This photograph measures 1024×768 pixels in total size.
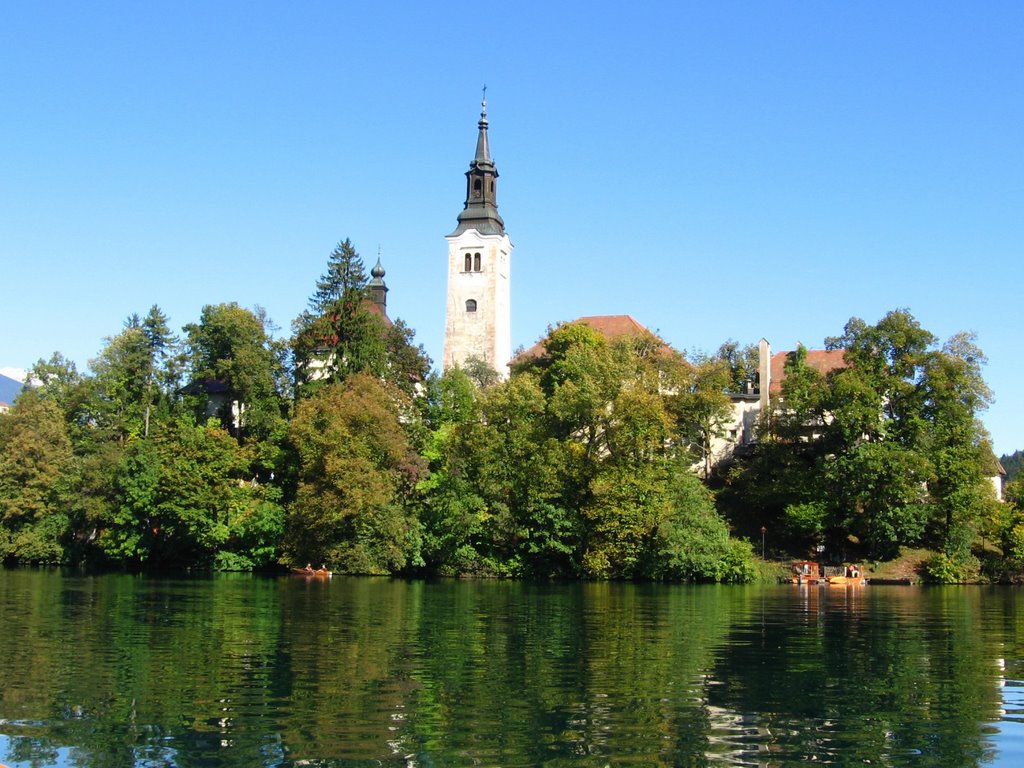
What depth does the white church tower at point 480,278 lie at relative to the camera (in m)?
95.9

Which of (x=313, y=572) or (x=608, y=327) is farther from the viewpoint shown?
(x=608, y=327)

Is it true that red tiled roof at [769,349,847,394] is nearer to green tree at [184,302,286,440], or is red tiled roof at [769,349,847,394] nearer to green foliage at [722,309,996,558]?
green foliage at [722,309,996,558]

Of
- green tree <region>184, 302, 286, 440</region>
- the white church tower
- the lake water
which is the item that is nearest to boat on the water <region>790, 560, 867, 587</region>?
the lake water

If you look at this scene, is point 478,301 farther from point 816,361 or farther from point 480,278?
point 816,361

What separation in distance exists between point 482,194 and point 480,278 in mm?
8250

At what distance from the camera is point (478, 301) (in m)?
96.9

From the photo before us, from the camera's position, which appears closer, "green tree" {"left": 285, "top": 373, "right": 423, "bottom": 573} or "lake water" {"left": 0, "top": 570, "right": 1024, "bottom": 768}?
"lake water" {"left": 0, "top": 570, "right": 1024, "bottom": 768}

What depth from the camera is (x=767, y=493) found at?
6756 cm

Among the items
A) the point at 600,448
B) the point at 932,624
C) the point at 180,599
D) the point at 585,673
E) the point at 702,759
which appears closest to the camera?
the point at 702,759

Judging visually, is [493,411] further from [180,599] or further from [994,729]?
[994,729]

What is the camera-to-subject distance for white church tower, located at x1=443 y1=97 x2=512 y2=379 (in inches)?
3777

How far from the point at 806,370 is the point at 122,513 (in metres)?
43.1

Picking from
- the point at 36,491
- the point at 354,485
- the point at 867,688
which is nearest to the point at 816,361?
the point at 354,485

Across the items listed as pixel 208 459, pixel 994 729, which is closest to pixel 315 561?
pixel 208 459
